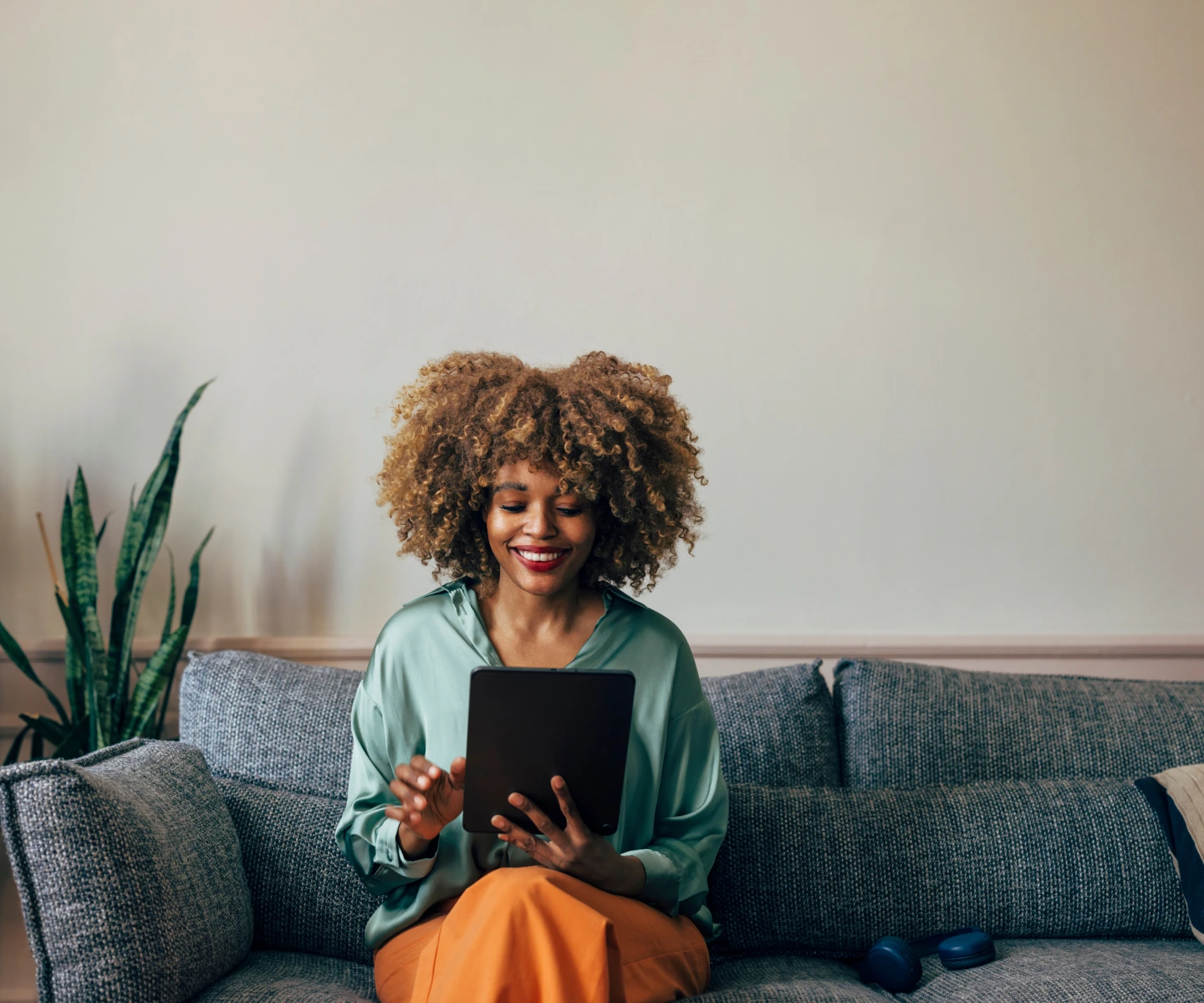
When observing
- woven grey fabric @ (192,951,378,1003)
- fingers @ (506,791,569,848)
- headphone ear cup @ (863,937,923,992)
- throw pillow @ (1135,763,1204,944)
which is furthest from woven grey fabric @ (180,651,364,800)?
throw pillow @ (1135,763,1204,944)

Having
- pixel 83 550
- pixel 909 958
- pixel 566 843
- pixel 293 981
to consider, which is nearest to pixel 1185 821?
pixel 909 958

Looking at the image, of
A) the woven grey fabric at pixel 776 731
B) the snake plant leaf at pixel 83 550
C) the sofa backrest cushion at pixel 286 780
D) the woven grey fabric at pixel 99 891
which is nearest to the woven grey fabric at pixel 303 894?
the sofa backrest cushion at pixel 286 780

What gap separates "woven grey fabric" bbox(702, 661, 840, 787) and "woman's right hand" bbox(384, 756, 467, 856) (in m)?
0.62

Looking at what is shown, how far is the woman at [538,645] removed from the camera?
3.92ft

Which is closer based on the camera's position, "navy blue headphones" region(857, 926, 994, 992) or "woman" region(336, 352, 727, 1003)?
"woman" region(336, 352, 727, 1003)

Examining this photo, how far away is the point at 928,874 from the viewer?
5.10ft

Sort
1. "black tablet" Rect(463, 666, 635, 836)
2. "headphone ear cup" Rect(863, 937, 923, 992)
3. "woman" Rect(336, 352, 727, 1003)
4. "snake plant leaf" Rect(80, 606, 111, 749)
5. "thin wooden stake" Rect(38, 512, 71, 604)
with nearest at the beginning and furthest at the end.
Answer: "black tablet" Rect(463, 666, 635, 836), "woman" Rect(336, 352, 727, 1003), "headphone ear cup" Rect(863, 937, 923, 992), "snake plant leaf" Rect(80, 606, 111, 749), "thin wooden stake" Rect(38, 512, 71, 604)

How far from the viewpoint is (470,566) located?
1440 mm

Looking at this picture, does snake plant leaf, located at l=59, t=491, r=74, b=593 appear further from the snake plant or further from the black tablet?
the black tablet

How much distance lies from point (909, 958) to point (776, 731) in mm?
402

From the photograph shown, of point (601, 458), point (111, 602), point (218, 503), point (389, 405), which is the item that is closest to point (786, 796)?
point (601, 458)

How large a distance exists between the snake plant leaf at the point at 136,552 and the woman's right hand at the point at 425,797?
3.36 ft

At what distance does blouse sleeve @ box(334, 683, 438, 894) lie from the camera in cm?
122

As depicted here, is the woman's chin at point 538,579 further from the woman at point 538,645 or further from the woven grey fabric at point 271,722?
the woven grey fabric at point 271,722
